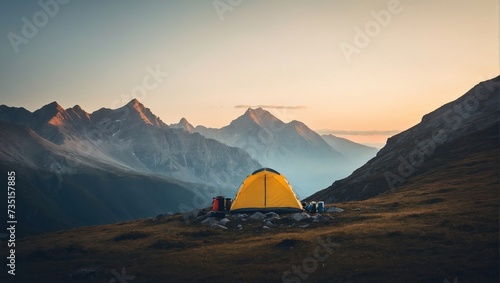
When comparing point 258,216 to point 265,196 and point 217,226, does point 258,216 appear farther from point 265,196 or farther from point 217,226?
point 217,226

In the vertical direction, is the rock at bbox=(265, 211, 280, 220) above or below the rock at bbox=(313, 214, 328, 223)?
above

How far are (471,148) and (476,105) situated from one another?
5045cm

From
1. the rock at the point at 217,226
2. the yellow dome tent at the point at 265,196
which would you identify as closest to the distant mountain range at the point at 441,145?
the yellow dome tent at the point at 265,196

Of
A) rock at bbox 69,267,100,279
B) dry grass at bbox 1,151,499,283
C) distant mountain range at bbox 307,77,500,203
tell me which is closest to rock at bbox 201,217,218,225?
dry grass at bbox 1,151,499,283

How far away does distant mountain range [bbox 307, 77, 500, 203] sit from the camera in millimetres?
89250

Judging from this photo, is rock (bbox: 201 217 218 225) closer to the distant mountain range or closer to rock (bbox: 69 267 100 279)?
rock (bbox: 69 267 100 279)

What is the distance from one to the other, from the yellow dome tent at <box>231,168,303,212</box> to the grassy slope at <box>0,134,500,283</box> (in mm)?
6361

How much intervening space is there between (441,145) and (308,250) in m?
93.3

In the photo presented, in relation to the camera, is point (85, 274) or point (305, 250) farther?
point (305, 250)

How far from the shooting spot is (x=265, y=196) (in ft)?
159

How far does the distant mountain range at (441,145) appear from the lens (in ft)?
293

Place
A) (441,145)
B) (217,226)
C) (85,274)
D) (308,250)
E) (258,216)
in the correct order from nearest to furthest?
(85,274) < (308,250) < (217,226) < (258,216) < (441,145)

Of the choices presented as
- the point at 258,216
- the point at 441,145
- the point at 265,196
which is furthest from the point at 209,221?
the point at 441,145

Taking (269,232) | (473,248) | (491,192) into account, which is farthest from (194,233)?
(491,192)
